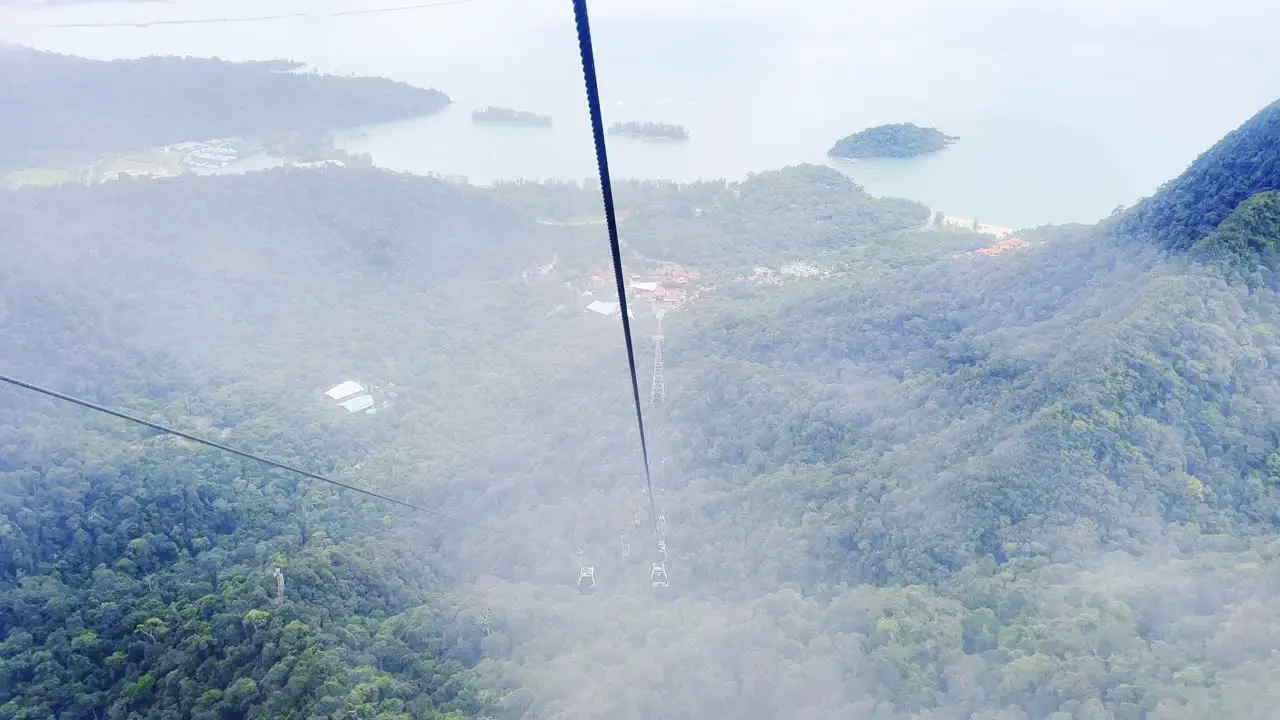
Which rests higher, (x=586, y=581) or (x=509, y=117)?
(x=509, y=117)

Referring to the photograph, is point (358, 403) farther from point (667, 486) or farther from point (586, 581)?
point (586, 581)

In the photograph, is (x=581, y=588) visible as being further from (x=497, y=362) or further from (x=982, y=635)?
(x=497, y=362)

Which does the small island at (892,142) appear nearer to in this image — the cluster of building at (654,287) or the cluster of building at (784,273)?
the cluster of building at (784,273)

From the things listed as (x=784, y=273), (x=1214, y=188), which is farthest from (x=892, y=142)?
(x=1214, y=188)

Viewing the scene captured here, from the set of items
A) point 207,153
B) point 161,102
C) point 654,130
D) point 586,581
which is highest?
point 161,102

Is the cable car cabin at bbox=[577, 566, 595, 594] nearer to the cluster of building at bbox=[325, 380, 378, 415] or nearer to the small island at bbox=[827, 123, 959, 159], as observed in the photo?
the cluster of building at bbox=[325, 380, 378, 415]

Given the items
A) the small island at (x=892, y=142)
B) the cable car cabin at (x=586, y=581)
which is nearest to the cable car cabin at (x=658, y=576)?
the cable car cabin at (x=586, y=581)

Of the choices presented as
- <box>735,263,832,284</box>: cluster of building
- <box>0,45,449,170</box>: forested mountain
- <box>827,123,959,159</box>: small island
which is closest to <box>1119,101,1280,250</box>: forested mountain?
<box>735,263,832,284</box>: cluster of building
